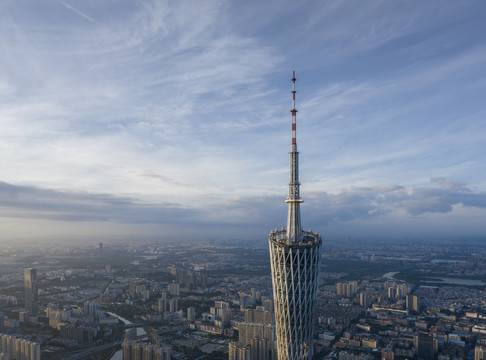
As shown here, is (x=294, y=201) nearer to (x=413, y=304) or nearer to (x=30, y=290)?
(x=413, y=304)

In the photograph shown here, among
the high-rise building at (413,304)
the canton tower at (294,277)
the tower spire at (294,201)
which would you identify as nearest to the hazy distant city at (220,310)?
the high-rise building at (413,304)

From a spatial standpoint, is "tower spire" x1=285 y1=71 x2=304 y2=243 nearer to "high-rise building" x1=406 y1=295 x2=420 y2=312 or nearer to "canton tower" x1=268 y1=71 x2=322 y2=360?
"canton tower" x1=268 y1=71 x2=322 y2=360

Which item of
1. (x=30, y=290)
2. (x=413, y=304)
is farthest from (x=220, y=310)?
(x=413, y=304)

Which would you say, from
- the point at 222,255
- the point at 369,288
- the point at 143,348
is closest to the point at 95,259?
the point at 222,255

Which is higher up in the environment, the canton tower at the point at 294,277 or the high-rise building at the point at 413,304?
the canton tower at the point at 294,277

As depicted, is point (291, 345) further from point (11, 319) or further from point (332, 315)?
point (11, 319)

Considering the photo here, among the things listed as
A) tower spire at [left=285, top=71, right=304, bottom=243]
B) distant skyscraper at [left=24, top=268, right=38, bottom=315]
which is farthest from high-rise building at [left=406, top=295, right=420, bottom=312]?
distant skyscraper at [left=24, top=268, right=38, bottom=315]

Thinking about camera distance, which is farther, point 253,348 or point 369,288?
point 369,288

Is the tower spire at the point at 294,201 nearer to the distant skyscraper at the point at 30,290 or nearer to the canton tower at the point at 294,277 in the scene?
the canton tower at the point at 294,277
